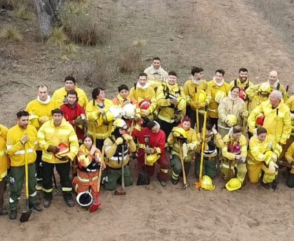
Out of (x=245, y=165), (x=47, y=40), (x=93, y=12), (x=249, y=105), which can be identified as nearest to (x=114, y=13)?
(x=93, y=12)

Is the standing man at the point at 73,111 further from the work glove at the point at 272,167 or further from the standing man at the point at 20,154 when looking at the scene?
the work glove at the point at 272,167

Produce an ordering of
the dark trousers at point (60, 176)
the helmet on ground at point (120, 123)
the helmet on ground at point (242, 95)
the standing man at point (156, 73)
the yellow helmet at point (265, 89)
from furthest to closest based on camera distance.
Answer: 1. the standing man at point (156, 73)
2. the helmet on ground at point (242, 95)
3. the yellow helmet at point (265, 89)
4. the helmet on ground at point (120, 123)
5. the dark trousers at point (60, 176)

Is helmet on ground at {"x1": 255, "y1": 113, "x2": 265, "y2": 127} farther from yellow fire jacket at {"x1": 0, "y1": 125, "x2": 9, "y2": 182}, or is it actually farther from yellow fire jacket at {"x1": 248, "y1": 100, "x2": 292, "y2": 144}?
yellow fire jacket at {"x1": 0, "y1": 125, "x2": 9, "y2": 182}

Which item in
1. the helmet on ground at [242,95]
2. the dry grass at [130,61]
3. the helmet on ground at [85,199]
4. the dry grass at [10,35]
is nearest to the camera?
the helmet on ground at [85,199]

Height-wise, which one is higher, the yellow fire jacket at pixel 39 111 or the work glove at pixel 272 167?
the yellow fire jacket at pixel 39 111

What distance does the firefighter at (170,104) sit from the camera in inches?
375

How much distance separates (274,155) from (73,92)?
366 centimetres

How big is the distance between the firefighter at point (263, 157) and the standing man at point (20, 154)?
3763 mm

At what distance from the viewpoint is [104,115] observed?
28.7 feet

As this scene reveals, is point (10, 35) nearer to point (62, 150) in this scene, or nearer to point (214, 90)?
point (214, 90)

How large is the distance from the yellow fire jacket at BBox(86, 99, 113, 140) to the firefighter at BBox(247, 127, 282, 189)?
2.55 m

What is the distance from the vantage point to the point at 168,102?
951 centimetres

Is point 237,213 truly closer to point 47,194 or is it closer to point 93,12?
point 47,194

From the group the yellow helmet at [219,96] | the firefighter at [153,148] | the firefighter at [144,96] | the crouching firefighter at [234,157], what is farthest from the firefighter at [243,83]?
the firefighter at [153,148]
